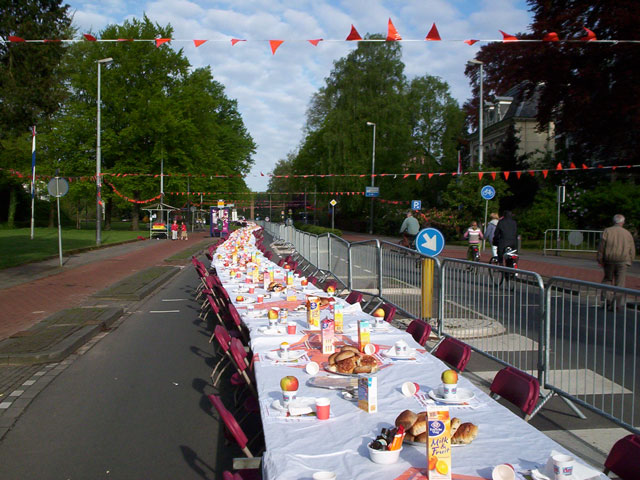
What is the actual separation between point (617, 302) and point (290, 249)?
25.0 metres

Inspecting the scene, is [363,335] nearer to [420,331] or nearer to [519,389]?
[420,331]

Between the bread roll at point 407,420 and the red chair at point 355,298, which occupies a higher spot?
the bread roll at point 407,420

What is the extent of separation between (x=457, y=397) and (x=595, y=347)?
6.01ft

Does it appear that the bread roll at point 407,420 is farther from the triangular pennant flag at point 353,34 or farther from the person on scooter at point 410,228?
the person on scooter at point 410,228

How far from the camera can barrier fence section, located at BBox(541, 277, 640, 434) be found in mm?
4473

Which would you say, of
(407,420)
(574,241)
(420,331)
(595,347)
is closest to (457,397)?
(407,420)

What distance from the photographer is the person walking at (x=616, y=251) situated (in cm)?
1141

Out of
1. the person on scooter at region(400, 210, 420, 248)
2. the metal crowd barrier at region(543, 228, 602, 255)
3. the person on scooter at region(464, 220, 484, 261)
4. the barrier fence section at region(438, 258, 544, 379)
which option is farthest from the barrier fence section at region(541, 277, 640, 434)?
the metal crowd barrier at region(543, 228, 602, 255)

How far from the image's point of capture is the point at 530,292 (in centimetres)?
575

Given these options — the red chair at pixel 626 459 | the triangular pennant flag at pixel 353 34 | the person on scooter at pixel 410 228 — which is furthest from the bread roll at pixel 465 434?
the person on scooter at pixel 410 228

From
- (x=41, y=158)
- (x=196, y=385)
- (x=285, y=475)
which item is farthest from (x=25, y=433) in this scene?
(x=41, y=158)

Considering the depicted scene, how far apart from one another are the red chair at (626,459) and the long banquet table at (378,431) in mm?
291

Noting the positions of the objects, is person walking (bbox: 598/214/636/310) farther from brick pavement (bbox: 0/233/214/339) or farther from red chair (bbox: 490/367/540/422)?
brick pavement (bbox: 0/233/214/339)

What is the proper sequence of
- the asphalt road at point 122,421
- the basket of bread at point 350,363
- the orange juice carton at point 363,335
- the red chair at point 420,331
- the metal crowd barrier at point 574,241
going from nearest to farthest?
1. the basket of bread at point 350,363
2. the asphalt road at point 122,421
3. the orange juice carton at point 363,335
4. the red chair at point 420,331
5. the metal crowd barrier at point 574,241
